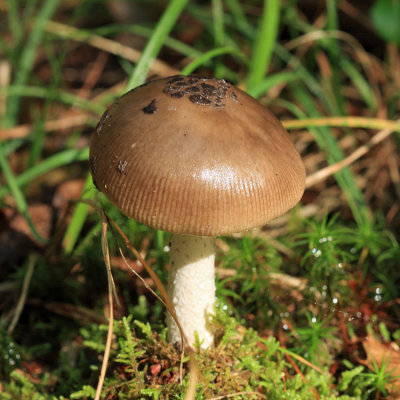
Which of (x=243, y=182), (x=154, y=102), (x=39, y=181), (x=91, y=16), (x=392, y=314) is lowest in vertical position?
(x=39, y=181)

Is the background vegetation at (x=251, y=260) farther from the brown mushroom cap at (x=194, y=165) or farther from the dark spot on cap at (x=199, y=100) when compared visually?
the dark spot on cap at (x=199, y=100)

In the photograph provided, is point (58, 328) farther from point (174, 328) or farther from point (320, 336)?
point (320, 336)

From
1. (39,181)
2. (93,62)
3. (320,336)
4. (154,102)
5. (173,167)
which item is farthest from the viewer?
(93,62)

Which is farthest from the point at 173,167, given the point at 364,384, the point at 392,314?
the point at 392,314

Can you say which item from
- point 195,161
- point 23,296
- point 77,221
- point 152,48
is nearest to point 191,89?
point 195,161

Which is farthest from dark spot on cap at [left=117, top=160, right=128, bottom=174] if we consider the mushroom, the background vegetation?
the background vegetation

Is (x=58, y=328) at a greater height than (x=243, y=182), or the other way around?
(x=243, y=182)

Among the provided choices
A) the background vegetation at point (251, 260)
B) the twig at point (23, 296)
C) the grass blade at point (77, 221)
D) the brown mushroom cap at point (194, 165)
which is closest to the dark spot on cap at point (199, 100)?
the brown mushroom cap at point (194, 165)
